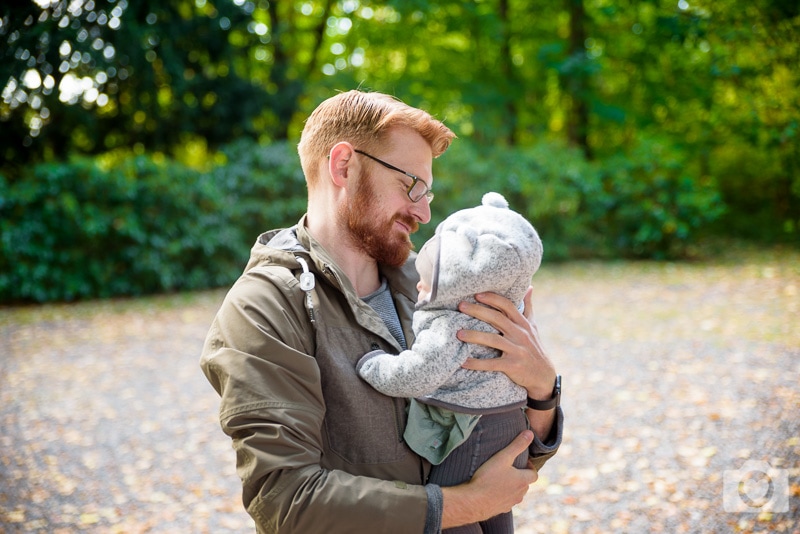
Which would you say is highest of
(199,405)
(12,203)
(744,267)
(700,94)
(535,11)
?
(535,11)

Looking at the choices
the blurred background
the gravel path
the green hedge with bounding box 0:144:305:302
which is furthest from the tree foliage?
the gravel path

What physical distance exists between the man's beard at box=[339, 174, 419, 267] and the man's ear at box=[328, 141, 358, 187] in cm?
5

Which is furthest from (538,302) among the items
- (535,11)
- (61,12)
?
(535,11)

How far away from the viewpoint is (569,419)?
19.1 ft

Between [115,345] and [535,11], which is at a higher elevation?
[535,11]

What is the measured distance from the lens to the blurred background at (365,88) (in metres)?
10.5

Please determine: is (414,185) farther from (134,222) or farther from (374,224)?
(134,222)

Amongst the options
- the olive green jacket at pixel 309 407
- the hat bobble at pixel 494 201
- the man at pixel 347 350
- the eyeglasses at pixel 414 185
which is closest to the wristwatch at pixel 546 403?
the man at pixel 347 350

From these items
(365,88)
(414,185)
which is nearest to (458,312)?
(414,185)

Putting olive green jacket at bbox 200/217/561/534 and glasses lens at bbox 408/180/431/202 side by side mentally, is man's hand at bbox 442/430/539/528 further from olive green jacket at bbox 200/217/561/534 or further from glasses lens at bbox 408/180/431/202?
glasses lens at bbox 408/180/431/202

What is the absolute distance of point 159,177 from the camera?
1116cm

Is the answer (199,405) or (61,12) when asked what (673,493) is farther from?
(61,12)

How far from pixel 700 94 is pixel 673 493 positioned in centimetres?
1269

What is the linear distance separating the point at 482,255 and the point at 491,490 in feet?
2.10
